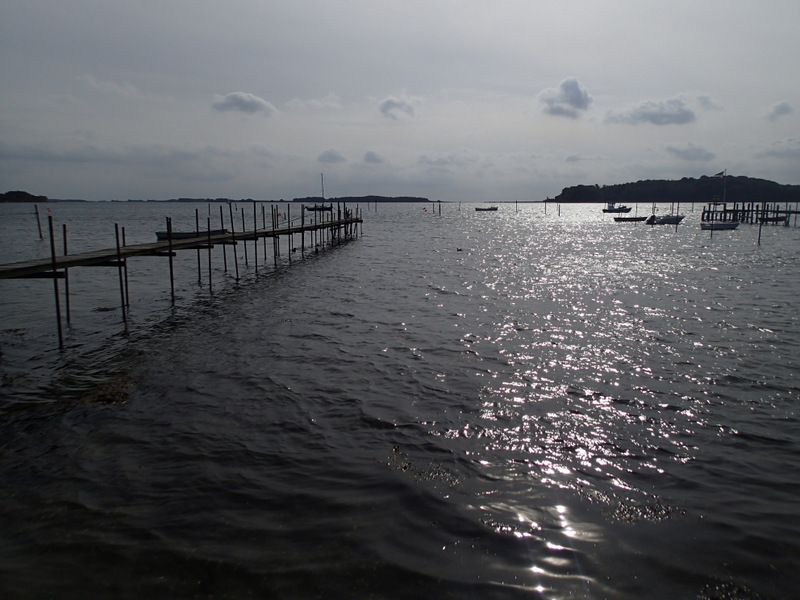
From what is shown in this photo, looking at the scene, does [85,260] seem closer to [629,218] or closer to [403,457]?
[403,457]

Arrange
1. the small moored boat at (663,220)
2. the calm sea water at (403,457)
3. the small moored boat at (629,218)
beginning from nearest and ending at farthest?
the calm sea water at (403,457), the small moored boat at (663,220), the small moored boat at (629,218)

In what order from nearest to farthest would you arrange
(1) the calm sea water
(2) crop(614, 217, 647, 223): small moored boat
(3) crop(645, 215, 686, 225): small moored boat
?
(1) the calm sea water
(3) crop(645, 215, 686, 225): small moored boat
(2) crop(614, 217, 647, 223): small moored boat

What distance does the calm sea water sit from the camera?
5.29 metres

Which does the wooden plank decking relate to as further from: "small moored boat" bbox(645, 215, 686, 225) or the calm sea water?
"small moored boat" bbox(645, 215, 686, 225)

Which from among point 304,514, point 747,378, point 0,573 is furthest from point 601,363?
point 0,573

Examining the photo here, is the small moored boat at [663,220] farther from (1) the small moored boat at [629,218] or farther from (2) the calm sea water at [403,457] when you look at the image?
(2) the calm sea water at [403,457]

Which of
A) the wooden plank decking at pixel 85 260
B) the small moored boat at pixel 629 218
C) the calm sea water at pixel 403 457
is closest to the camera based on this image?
the calm sea water at pixel 403 457

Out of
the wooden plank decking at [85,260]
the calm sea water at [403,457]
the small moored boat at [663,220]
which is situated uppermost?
the small moored boat at [663,220]

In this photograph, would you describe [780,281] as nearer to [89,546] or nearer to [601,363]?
[601,363]

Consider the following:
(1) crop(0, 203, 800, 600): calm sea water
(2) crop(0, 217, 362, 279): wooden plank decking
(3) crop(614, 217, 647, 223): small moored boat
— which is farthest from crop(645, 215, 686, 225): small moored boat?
(2) crop(0, 217, 362, 279): wooden plank decking

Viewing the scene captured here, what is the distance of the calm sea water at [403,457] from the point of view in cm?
529

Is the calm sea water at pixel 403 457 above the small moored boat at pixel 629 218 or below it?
below

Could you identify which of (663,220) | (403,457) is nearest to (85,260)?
(403,457)

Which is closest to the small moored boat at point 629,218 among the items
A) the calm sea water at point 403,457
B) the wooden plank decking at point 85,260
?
the calm sea water at point 403,457
